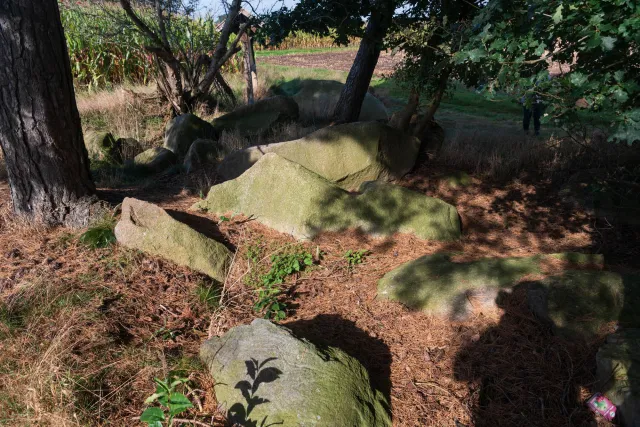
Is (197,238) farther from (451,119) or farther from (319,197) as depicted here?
(451,119)

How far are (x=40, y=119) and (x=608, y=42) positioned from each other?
431 cm

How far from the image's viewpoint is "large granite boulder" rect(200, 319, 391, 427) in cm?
241

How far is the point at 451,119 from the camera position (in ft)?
40.7

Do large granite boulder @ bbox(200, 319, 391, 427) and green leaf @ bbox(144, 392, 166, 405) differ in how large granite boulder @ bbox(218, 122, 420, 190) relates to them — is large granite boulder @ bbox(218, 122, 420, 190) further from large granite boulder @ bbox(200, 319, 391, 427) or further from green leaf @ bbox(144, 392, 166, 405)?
green leaf @ bbox(144, 392, 166, 405)

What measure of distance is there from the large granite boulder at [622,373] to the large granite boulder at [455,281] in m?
0.86

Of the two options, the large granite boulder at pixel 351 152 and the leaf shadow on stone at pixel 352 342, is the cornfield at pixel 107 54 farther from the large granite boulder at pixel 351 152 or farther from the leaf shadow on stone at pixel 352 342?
the leaf shadow on stone at pixel 352 342

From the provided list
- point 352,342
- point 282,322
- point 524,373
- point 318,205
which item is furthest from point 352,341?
point 318,205

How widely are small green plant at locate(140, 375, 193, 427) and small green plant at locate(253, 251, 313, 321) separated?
114cm

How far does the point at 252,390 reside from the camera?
98.2 inches

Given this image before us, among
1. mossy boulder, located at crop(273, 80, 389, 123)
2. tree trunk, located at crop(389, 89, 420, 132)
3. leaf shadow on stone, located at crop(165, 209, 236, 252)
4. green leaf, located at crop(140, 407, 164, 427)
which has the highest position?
tree trunk, located at crop(389, 89, 420, 132)

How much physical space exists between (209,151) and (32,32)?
3792mm

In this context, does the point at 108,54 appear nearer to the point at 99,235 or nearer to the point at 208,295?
the point at 99,235

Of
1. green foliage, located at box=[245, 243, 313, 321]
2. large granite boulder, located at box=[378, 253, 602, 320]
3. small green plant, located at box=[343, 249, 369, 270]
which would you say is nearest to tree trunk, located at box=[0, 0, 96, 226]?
green foliage, located at box=[245, 243, 313, 321]

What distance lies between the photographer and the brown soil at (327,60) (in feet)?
65.9
